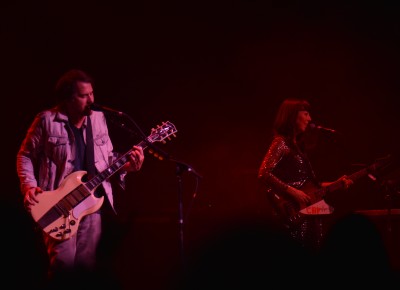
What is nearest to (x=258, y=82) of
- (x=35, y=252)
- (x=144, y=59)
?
(x=144, y=59)

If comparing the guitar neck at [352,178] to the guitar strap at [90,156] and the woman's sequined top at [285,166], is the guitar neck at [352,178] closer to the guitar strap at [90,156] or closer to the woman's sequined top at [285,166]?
the woman's sequined top at [285,166]

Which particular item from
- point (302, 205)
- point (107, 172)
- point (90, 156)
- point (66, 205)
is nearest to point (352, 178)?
point (302, 205)

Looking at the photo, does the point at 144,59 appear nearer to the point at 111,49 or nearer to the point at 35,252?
the point at 111,49

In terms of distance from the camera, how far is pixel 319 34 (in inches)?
234

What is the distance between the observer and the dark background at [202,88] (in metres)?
4.86

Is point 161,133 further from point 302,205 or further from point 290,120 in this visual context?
point 302,205

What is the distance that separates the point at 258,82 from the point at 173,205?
170 centimetres

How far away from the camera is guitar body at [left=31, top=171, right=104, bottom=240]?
11.4ft

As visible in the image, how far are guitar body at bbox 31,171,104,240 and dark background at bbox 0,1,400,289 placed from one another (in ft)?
3.04

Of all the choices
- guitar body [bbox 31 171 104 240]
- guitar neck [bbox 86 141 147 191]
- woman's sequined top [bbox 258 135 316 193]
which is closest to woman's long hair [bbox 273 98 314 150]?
woman's sequined top [bbox 258 135 316 193]

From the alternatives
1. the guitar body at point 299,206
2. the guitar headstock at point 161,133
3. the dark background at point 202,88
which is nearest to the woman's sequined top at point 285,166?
the guitar body at point 299,206

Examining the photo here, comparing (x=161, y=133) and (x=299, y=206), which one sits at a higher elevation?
(x=161, y=133)

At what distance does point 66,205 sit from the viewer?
351cm

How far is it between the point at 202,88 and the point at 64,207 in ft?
8.45
